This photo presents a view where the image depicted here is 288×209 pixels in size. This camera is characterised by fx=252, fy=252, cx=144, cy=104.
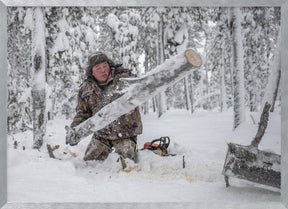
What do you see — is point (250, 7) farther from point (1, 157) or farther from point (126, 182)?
point (1, 157)

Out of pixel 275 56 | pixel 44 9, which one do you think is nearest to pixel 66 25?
pixel 44 9

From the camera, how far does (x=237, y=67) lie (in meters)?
2.27

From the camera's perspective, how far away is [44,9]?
7.53 feet

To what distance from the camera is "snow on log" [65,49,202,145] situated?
1968mm

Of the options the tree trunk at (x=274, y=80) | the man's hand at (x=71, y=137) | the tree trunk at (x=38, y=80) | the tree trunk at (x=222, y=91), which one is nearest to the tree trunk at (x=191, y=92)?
the tree trunk at (x=222, y=91)

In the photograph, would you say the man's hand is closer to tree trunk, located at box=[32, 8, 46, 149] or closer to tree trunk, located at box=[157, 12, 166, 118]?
tree trunk, located at box=[32, 8, 46, 149]

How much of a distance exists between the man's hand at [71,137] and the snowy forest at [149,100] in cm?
4

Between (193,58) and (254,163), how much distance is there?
959 millimetres

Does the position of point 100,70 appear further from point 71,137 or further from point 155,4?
point 155,4

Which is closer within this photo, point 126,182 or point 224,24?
point 126,182

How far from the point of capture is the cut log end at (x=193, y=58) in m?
1.93

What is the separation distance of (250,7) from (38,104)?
2093 mm

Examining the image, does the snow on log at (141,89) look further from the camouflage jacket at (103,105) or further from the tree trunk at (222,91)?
the tree trunk at (222,91)

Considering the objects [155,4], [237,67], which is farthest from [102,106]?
[237,67]
